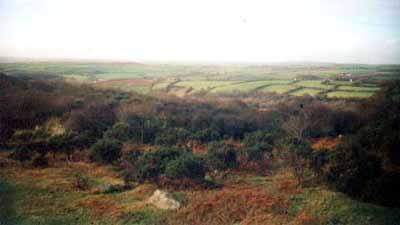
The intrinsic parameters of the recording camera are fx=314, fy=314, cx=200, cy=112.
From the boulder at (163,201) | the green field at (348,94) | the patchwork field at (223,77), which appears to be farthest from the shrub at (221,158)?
the green field at (348,94)

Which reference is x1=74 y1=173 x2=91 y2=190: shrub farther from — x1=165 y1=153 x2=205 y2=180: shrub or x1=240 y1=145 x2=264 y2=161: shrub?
x1=240 y1=145 x2=264 y2=161: shrub

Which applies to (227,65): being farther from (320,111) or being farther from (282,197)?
(282,197)

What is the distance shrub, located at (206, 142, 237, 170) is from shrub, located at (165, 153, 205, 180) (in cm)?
78

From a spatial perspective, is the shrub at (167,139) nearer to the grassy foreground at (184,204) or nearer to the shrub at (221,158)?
the shrub at (221,158)

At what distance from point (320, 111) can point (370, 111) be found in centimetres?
170

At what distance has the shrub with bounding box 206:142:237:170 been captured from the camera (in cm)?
871

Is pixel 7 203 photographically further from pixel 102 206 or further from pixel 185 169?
pixel 185 169

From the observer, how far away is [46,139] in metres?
9.99

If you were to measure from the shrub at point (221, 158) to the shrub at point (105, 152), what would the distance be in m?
2.72

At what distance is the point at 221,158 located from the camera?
902 cm

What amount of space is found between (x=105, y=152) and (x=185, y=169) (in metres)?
2.80

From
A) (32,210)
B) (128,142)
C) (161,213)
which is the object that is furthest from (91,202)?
(128,142)

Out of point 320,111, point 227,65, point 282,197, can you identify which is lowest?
point 282,197

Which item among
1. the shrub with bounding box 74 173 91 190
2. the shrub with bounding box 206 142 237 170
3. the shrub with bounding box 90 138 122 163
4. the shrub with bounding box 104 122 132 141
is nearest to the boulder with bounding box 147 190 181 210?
the shrub with bounding box 74 173 91 190
